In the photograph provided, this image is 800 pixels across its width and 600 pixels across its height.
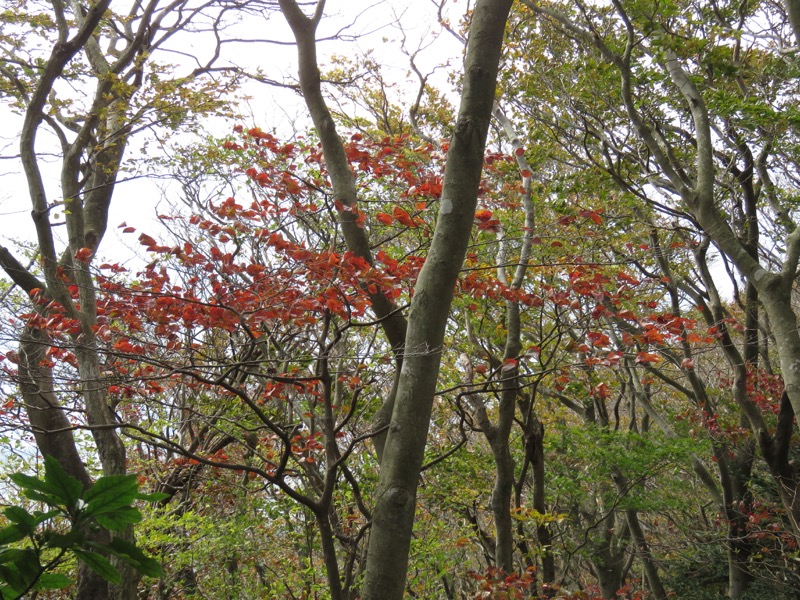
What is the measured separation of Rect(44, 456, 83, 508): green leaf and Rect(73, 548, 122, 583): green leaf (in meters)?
0.08

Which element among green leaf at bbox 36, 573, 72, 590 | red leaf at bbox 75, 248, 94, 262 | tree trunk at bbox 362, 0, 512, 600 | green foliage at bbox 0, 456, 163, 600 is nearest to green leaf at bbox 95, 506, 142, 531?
green foliage at bbox 0, 456, 163, 600

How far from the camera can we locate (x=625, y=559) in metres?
12.0

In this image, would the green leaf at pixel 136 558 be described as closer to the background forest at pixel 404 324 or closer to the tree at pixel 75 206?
the background forest at pixel 404 324

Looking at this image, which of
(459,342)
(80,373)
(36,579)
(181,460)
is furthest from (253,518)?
(36,579)

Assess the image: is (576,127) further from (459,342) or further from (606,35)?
(459,342)

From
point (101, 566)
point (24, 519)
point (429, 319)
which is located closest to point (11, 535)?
point (24, 519)

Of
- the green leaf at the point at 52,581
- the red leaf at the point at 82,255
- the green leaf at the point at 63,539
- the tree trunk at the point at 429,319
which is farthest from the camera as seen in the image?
the red leaf at the point at 82,255

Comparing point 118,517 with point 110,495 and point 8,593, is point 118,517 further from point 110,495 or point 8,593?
point 8,593

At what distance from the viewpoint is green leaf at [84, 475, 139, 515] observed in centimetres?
94

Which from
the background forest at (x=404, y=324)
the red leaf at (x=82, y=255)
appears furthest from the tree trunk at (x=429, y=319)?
the red leaf at (x=82, y=255)

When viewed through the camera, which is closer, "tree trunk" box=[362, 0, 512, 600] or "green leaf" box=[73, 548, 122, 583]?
"green leaf" box=[73, 548, 122, 583]

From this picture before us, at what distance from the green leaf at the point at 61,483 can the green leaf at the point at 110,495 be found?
0.07ft

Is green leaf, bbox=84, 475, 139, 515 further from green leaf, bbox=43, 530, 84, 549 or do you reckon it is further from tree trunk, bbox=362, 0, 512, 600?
tree trunk, bbox=362, 0, 512, 600

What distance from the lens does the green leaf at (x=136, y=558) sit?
0.98 m
